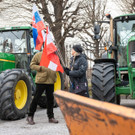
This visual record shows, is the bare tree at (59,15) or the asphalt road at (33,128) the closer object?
the asphalt road at (33,128)

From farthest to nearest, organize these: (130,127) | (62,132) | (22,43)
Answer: (22,43) < (62,132) < (130,127)

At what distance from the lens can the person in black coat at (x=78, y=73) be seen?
19.5ft

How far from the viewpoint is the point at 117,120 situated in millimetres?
2205

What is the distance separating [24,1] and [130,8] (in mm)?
8034

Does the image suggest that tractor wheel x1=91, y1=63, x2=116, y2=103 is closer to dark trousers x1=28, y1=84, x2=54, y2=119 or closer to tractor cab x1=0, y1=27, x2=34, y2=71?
dark trousers x1=28, y1=84, x2=54, y2=119

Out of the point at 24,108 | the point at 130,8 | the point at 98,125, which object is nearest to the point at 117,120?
the point at 98,125

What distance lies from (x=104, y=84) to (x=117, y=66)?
4.37 feet

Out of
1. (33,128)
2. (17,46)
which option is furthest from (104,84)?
(17,46)

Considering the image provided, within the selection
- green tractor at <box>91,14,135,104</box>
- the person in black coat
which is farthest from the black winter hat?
green tractor at <box>91,14,135,104</box>

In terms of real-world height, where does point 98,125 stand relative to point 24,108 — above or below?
above

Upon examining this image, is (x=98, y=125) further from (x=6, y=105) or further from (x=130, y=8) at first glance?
(x=130, y=8)

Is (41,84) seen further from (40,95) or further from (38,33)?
(38,33)

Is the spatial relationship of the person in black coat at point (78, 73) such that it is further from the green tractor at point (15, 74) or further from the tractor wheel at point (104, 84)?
the green tractor at point (15, 74)

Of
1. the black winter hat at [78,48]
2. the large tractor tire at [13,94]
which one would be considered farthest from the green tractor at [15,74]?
the black winter hat at [78,48]
